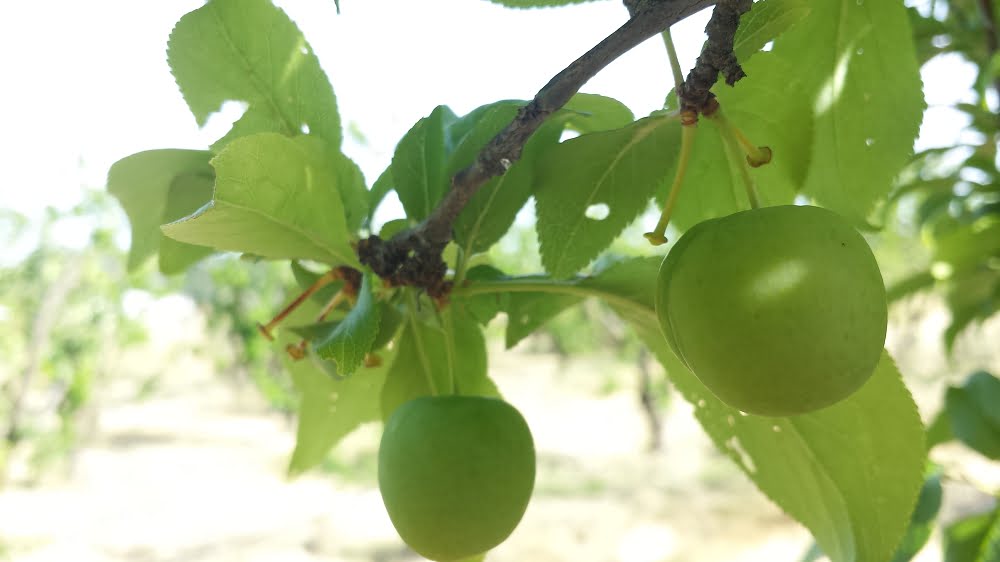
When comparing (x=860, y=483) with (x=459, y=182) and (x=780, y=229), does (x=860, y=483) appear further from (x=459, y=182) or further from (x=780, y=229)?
(x=459, y=182)

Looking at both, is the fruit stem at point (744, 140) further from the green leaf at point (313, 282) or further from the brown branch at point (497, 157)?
the green leaf at point (313, 282)

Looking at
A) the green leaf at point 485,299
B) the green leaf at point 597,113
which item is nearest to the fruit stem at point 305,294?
the green leaf at point 485,299

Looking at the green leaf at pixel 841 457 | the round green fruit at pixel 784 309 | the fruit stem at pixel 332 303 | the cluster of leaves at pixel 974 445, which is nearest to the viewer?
the round green fruit at pixel 784 309

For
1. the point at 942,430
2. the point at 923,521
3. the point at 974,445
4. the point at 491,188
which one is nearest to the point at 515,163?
the point at 491,188

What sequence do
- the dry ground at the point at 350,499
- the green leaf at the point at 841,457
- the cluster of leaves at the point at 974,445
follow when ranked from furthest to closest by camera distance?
the dry ground at the point at 350,499 < the cluster of leaves at the point at 974,445 < the green leaf at the point at 841,457

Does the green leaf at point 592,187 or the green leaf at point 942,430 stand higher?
the green leaf at point 592,187

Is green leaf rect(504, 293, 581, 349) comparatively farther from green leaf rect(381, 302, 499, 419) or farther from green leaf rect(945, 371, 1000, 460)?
green leaf rect(945, 371, 1000, 460)

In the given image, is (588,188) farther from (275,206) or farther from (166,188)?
(166,188)
